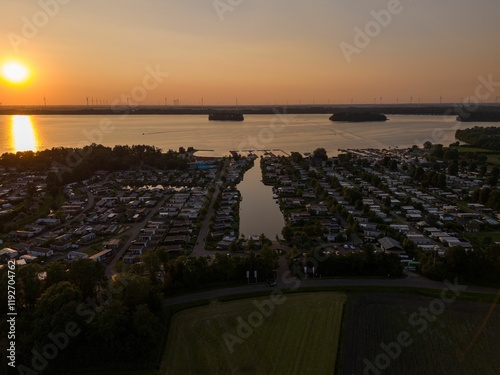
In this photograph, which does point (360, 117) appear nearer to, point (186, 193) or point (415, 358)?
point (186, 193)

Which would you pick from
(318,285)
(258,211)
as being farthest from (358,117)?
Answer: (318,285)

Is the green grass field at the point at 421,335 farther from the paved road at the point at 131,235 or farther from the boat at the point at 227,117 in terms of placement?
the boat at the point at 227,117

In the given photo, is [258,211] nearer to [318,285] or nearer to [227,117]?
[318,285]

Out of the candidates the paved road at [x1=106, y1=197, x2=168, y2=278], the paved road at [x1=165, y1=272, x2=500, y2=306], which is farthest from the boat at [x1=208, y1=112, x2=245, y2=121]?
the paved road at [x1=165, y1=272, x2=500, y2=306]

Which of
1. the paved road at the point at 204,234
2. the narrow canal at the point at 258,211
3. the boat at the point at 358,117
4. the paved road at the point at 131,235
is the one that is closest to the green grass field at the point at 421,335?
the paved road at the point at 204,234

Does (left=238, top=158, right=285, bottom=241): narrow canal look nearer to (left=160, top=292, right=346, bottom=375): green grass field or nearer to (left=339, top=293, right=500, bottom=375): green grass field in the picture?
(left=160, top=292, right=346, bottom=375): green grass field

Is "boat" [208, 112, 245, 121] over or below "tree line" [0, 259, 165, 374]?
over
